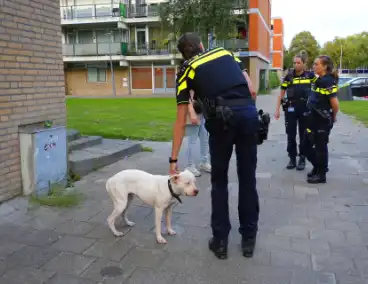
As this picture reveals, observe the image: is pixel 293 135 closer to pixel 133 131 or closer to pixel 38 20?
pixel 38 20

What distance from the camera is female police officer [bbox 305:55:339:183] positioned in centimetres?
566

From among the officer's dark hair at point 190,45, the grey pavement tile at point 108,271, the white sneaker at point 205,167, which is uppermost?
the officer's dark hair at point 190,45

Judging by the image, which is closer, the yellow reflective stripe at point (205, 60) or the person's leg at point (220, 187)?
the yellow reflective stripe at point (205, 60)

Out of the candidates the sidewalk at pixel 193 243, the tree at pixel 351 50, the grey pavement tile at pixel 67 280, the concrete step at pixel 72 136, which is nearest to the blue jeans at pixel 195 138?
the sidewalk at pixel 193 243

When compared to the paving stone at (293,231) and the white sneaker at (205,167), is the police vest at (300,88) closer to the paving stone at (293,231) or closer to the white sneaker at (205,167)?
the white sneaker at (205,167)

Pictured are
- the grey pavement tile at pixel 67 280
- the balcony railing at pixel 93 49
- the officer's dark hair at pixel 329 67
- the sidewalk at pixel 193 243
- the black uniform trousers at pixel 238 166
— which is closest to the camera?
the grey pavement tile at pixel 67 280

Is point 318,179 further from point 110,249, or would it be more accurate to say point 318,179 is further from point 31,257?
point 31,257

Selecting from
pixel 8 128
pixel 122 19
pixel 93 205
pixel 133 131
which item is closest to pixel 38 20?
pixel 8 128

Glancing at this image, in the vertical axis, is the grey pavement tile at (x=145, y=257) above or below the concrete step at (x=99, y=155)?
below

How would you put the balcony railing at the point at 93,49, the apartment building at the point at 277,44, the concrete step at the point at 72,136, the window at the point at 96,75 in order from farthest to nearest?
the apartment building at the point at 277,44 → the window at the point at 96,75 → the balcony railing at the point at 93,49 → the concrete step at the point at 72,136

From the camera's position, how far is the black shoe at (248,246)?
3604mm

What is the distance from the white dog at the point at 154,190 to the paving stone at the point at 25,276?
0.90 m

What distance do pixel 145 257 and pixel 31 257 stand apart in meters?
1.04

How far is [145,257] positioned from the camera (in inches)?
142
